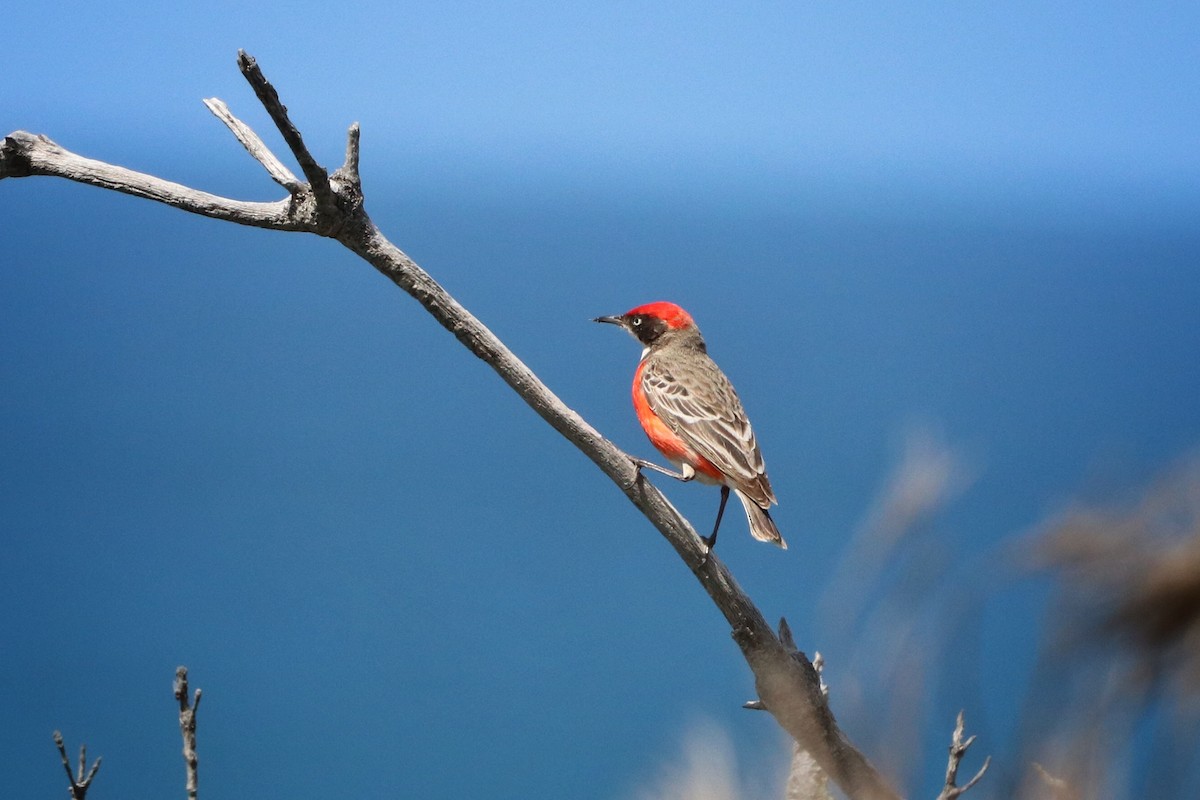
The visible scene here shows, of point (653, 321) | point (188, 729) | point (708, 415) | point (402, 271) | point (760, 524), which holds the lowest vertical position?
point (188, 729)

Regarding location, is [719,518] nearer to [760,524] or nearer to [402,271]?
[760,524]

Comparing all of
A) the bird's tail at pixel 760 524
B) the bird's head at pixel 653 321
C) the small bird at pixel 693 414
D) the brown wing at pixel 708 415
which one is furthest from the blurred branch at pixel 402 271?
Answer: the bird's head at pixel 653 321

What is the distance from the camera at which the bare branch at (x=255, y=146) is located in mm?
1596

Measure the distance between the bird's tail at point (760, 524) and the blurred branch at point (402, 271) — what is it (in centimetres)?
32

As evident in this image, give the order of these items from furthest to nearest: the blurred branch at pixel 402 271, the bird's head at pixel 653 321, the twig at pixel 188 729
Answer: the bird's head at pixel 653 321 < the blurred branch at pixel 402 271 < the twig at pixel 188 729

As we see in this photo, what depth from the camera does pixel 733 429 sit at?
2303 mm

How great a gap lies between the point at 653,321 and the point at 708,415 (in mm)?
394

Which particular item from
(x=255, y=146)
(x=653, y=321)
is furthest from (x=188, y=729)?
(x=653, y=321)

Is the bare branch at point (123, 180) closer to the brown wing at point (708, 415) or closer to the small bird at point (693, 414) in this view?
the small bird at point (693, 414)

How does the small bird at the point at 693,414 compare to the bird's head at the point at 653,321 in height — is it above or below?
below

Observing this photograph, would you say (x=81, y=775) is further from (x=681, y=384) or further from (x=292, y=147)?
(x=681, y=384)

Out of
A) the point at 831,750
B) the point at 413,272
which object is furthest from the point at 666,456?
the point at 831,750

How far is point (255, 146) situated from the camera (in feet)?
5.59

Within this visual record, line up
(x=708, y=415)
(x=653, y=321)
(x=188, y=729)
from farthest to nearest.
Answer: (x=653, y=321) → (x=708, y=415) → (x=188, y=729)
